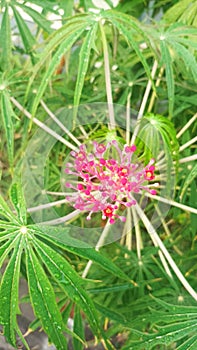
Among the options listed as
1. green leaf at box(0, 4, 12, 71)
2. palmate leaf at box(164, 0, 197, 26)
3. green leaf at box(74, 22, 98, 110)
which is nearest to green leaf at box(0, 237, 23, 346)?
green leaf at box(74, 22, 98, 110)

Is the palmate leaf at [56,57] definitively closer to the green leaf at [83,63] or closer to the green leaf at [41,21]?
the green leaf at [83,63]

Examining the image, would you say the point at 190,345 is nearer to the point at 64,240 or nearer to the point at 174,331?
the point at 174,331

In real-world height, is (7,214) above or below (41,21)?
below

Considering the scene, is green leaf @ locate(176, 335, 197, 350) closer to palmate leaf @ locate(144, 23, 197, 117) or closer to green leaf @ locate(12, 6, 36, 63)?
palmate leaf @ locate(144, 23, 197, 117)

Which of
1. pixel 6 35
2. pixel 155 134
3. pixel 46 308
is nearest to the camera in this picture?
pixel 46 308

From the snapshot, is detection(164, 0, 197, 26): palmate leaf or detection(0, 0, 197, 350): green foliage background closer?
detection(0, 0, 197, 350): green foliage background

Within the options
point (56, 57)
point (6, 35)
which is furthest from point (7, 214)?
point (6, 35)

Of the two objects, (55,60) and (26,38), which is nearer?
(55,60)
